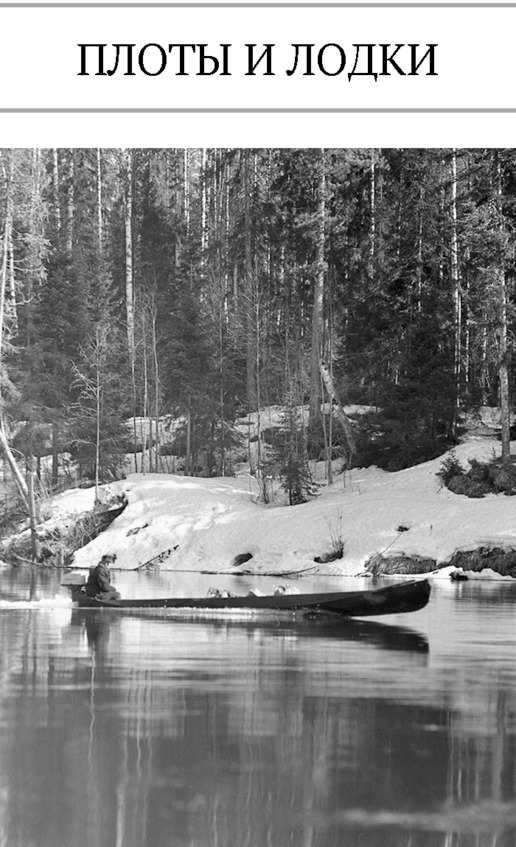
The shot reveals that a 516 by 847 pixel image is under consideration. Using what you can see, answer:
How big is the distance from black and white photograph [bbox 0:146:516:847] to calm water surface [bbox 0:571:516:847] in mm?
44

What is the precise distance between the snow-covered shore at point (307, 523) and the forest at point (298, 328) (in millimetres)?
1667

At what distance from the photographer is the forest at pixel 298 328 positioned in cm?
3544

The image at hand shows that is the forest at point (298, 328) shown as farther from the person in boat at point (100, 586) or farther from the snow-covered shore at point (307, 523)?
the person in boat at point (100, 586)

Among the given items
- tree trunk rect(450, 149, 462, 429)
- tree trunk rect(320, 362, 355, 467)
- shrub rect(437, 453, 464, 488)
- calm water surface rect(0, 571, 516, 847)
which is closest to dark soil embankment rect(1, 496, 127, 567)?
tree trunk rect(320, 362, 355, 467)

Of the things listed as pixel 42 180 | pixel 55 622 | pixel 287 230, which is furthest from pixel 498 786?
pixel 42 180

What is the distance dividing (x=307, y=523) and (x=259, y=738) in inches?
883

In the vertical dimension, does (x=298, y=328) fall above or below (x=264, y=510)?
above

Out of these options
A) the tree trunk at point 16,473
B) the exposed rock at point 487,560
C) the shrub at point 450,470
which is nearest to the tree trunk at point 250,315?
the tree trunk at point 16,473

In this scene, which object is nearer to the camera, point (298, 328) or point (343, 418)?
point (343, 418)

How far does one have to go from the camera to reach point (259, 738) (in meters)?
10.4

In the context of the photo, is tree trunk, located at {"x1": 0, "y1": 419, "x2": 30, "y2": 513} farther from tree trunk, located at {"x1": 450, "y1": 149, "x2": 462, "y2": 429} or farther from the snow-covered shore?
tree trunk, located at {"x1": 450, "y1": 149, "x2": 462, "y2": 429}

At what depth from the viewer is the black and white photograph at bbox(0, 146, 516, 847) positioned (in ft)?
29.2

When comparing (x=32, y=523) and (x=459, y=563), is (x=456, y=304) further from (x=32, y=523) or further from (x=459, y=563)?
(x=32, y=523)

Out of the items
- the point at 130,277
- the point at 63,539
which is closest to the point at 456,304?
the point at 63,539
